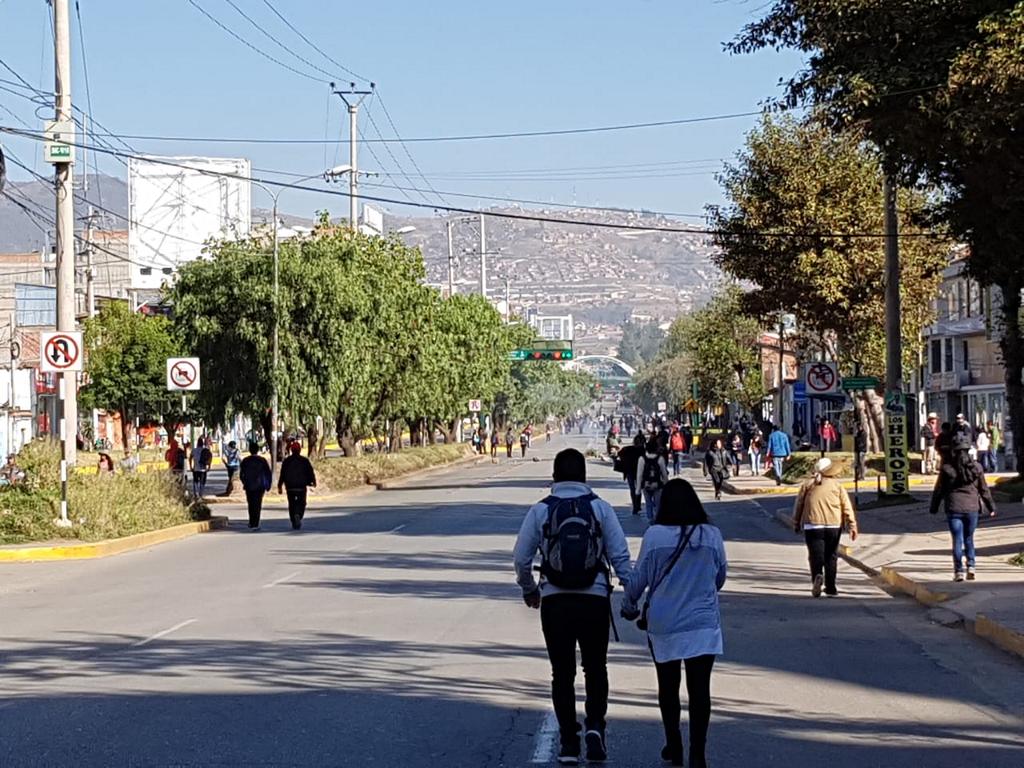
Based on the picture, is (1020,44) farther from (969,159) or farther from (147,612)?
(147,612)

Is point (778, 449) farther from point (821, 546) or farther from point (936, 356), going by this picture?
point (936, 356)

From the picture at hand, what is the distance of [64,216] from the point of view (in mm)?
28766

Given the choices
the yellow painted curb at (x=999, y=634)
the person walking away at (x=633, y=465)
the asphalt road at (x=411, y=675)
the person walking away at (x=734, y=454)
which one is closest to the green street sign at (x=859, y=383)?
the person walking away at (x=633, y=465)

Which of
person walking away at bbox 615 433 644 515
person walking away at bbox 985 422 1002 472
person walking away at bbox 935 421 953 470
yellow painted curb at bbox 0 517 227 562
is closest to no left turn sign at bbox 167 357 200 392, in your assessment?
yellow painted curb at bbox 0 517 227 562

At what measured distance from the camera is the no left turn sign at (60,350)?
27.1 metres

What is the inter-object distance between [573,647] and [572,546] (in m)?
0.65

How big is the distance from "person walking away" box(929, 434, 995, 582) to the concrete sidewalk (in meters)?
0.46

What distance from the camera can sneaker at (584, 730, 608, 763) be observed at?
9.06m

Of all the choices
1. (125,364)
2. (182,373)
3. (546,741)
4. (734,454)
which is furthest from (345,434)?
(546,741)

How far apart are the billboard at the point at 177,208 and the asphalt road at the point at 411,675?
102 meters

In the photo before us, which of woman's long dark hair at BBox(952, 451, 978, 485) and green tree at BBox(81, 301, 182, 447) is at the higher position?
green tree at BBox(81, 301, 182, 447)

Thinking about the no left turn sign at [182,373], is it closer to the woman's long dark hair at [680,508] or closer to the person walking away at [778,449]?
the person walking away at [778,449]

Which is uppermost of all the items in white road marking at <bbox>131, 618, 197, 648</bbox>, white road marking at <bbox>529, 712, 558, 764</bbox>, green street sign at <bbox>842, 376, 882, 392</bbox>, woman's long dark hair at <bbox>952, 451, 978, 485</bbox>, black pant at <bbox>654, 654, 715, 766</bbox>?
green street sign at <bbox>842, 376, 882, 392</bbox>

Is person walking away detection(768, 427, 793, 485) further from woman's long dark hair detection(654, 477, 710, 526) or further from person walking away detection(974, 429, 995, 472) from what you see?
woman's long dark hair detection(654, 477, 710, 526)
